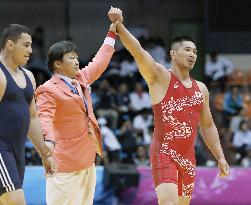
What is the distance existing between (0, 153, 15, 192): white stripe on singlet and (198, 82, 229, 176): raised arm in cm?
226

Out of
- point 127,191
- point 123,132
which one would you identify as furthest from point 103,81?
point 127,191

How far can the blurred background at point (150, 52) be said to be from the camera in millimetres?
15523

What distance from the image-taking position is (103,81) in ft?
57.1

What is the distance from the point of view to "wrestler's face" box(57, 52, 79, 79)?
6.88m

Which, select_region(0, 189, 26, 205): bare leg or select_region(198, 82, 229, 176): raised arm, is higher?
select_region(198, 82, 229, 176): raised arm

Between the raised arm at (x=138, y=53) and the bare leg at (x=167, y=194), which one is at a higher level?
the raised arm at (x=138, y=53)

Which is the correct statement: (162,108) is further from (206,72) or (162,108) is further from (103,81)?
(206,72)

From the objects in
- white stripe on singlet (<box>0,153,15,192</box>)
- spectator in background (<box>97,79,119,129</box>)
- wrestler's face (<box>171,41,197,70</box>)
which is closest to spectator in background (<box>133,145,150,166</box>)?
spectator in background (<box>97,79,119,129</box>)

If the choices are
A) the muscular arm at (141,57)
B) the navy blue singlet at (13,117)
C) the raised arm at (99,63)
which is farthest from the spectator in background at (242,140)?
the navy blue singlet at (13,117)

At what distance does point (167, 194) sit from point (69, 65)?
143 centimetres

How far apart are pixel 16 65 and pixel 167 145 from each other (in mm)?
1690

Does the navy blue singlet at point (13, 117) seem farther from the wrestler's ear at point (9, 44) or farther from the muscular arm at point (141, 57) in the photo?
the muscular arm at point (141, 57)

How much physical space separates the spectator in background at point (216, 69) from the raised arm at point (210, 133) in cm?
1095

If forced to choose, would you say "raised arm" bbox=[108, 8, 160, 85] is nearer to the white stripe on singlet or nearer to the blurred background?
the white stripe on singlet
